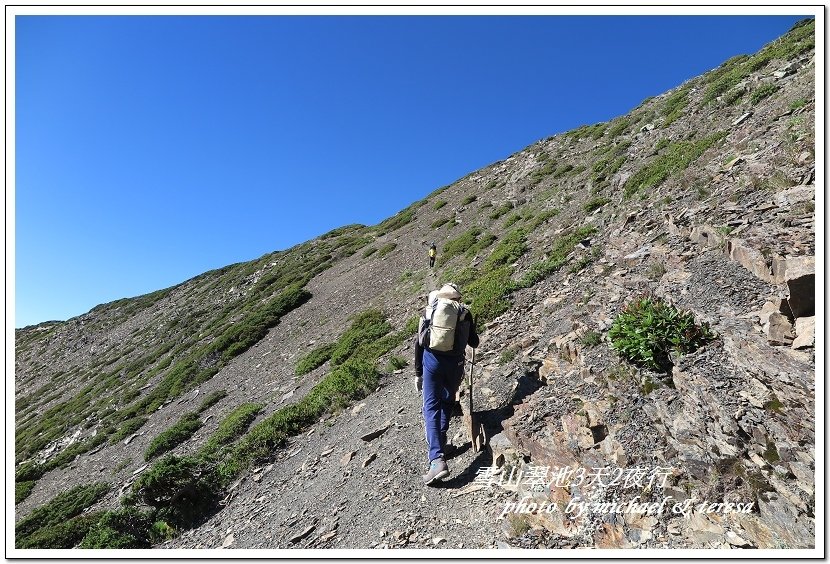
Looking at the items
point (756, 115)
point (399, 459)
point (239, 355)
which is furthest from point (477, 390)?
point (239, 355)

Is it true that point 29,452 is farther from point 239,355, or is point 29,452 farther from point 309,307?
point 309,307

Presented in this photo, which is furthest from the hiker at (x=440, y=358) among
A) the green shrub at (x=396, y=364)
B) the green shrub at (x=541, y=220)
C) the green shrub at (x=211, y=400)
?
the green shrub at (x=211, y=400)

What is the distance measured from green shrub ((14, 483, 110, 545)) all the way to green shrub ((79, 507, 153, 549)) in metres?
5.51

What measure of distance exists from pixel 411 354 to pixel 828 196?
32.7 ft

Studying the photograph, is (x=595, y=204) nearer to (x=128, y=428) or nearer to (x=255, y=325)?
(x=255, y=325)

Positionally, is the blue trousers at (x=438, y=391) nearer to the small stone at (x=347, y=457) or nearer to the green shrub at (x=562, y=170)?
the small stone at (x=347, y=457)

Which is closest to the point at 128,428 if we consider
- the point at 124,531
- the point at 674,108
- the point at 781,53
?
the point at 124,531

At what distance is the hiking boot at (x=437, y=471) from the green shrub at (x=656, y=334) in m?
3.17

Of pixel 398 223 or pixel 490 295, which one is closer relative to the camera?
pixel 490 295

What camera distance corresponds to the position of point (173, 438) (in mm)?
15422

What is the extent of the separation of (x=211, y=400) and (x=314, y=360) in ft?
16.8

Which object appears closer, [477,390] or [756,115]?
[477,390]

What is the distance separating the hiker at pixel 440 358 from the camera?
6.36 m

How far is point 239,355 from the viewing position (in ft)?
77.8
